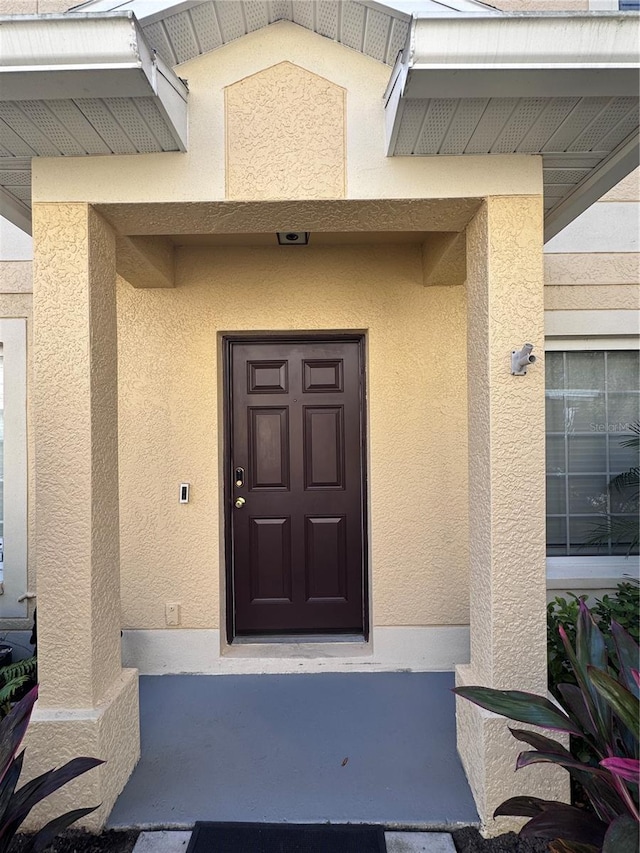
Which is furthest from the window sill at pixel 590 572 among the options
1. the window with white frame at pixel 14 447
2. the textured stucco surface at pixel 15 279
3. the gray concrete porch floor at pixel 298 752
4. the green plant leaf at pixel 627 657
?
the textured stucco surface at pixel 15 279

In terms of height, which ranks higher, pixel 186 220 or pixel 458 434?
pixel 186 220

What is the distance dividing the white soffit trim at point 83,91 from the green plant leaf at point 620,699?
2937 millimetres

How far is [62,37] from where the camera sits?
1.95 metres

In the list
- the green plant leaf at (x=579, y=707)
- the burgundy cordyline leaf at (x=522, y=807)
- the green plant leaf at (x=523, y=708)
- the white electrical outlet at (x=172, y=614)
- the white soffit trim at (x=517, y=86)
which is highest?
the white soffit trim at (x=517, y=86)

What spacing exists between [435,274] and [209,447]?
84.6 inches

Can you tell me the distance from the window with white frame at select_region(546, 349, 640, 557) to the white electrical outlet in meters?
3.11

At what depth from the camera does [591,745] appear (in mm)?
1978

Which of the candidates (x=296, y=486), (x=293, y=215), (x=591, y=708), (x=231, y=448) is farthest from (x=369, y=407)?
(x=591, y=708)

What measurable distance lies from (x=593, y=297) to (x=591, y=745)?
10.7 feet

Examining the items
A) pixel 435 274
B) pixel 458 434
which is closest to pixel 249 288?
pixel 435 274

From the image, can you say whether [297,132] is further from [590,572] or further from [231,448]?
[590,572]

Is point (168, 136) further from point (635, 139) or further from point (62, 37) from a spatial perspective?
point (635, 139)

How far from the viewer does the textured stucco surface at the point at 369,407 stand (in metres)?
3.71

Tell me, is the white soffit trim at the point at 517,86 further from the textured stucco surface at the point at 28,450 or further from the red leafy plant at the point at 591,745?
the textured stucco surface at the point at 28,450
